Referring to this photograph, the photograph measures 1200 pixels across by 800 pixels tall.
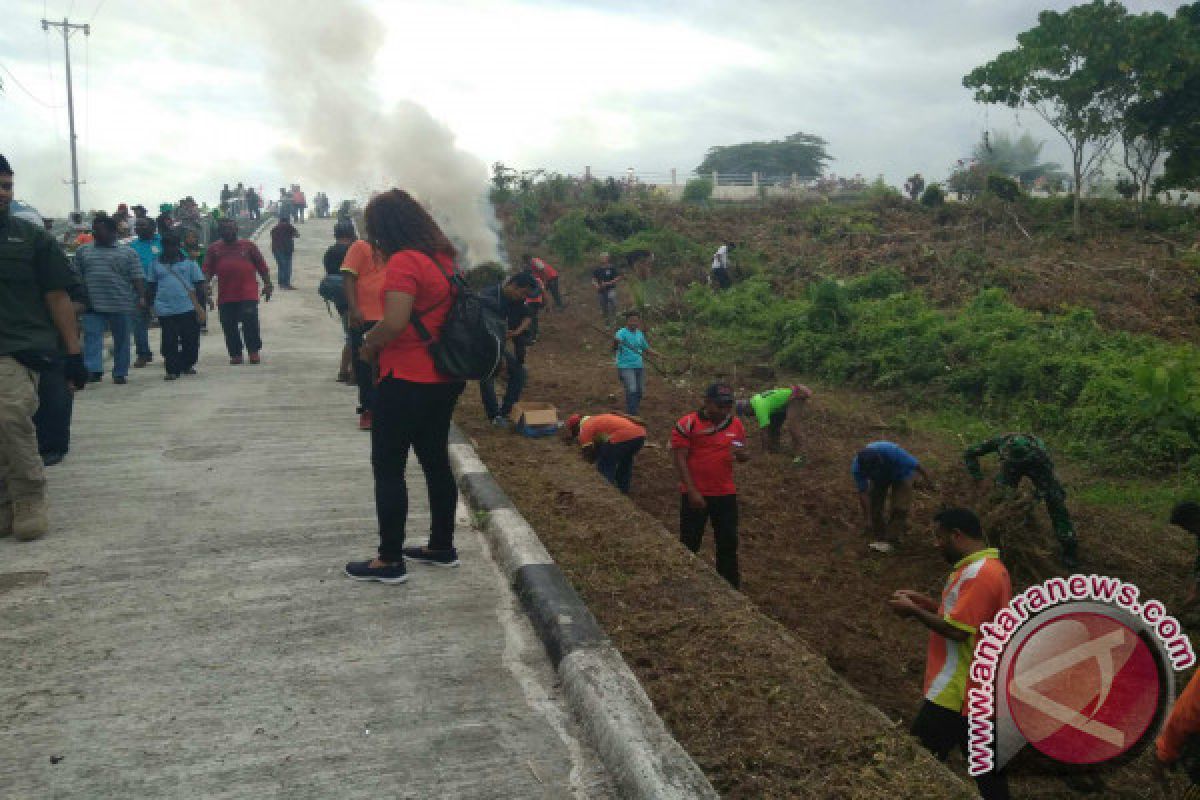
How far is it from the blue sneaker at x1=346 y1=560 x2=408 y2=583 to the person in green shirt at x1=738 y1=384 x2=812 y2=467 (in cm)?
566

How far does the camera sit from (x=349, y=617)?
3.69 metres

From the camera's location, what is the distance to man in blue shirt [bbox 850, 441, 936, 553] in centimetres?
715

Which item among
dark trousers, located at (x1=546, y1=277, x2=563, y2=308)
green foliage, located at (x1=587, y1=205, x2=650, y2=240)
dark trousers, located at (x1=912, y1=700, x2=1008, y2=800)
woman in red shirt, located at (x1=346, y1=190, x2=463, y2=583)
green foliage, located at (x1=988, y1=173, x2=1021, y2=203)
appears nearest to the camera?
dark trousers, located at (x1=912, y1=700, x2=1008, y2=800)

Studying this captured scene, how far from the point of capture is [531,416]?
8.70 meters

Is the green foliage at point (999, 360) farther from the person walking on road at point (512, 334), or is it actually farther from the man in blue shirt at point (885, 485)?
the person walking on road at point (512, 334)

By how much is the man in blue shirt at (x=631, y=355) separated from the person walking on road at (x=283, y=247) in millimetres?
11085

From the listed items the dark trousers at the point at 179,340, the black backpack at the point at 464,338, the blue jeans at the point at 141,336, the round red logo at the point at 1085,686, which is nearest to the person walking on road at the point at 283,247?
the blue jeans at the point at 141,336

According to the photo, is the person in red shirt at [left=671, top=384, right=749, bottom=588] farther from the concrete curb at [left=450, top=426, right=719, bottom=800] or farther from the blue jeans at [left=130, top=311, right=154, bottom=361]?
the blue jeans at [left=130, top=311, right=154, bottom=361]

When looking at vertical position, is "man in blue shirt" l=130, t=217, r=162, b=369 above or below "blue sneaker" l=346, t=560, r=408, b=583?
above

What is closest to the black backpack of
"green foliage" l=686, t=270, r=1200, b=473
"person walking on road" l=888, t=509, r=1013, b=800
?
"person walking on road" l=888, t=509, r=1013, b=800

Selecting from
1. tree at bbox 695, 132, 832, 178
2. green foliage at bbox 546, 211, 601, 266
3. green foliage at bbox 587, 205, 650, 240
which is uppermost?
tree at bbox 695, 132, 832, 178

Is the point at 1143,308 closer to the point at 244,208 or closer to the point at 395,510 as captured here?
the point at 395,510

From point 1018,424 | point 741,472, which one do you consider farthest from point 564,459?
point 1018,424

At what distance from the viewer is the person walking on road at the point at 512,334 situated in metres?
8.32
